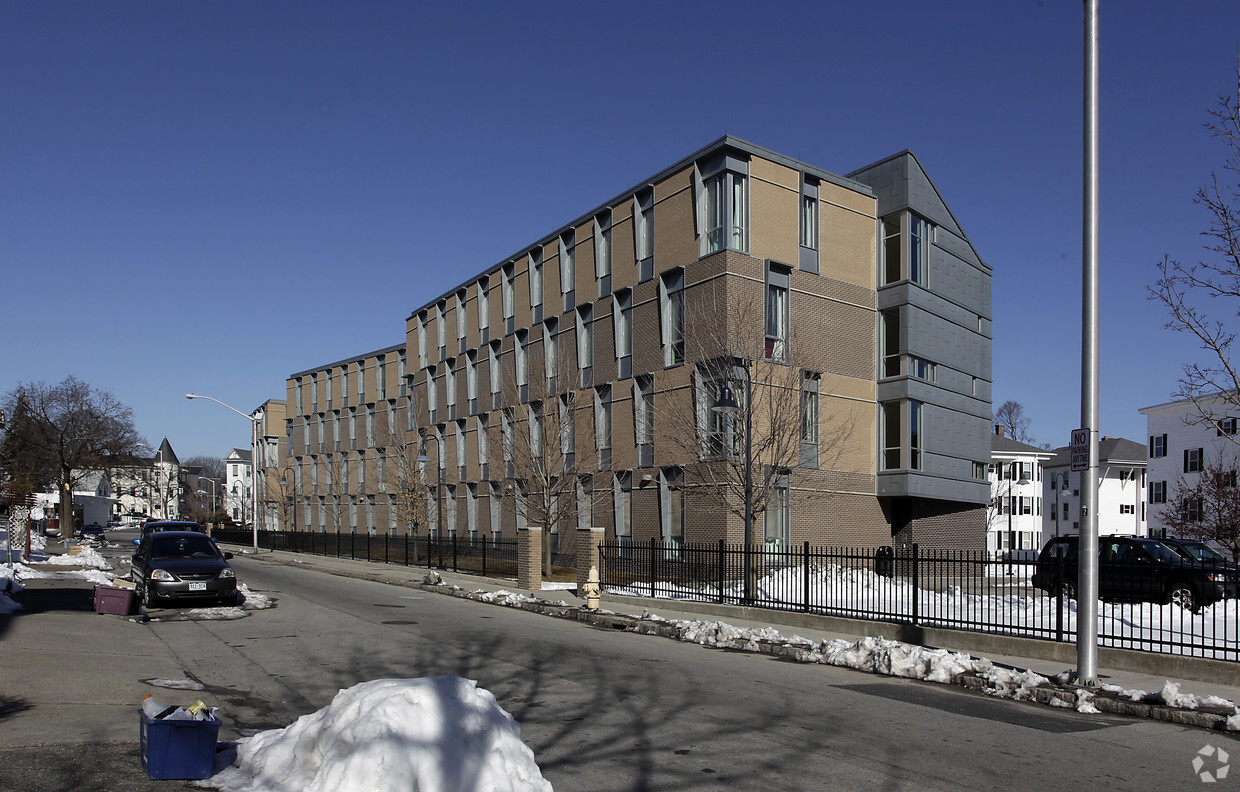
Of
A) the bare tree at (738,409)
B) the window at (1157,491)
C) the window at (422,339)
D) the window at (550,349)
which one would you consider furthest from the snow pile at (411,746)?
the window at (1157,491)

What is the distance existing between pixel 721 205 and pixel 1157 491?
165ft

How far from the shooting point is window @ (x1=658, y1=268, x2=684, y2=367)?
116 feet

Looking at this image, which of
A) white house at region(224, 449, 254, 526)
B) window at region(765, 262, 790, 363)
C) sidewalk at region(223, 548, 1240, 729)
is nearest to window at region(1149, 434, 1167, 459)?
window at region(765, 262, 790, 363)

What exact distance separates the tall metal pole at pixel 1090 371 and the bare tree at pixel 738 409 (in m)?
14.0

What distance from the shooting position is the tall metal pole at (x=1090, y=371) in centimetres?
1059

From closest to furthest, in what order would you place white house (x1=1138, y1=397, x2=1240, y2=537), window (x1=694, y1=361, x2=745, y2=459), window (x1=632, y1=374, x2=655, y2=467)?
window (x1=694, y1=361, x2=745, y2=459) < window (x1=632, y1=374, x2=655, y2=467) < white house (x1=1138, y1=397, x2=1240, y2=537)

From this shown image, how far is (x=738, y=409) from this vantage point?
25281mm

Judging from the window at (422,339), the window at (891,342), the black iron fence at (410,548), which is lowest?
the black iron fence at (410,548)

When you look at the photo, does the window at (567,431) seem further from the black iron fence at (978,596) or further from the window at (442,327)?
the window at (442,327)

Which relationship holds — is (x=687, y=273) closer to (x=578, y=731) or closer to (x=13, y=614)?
(x=13, y=614)

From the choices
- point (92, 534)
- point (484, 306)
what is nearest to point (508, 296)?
point (484, 306)

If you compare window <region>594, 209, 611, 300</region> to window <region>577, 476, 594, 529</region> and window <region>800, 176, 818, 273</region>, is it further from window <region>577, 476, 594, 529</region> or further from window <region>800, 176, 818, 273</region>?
window <region>800, 176, 818, 273</region>

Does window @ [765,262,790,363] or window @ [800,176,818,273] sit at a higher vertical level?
window @ [800,176,818,273]

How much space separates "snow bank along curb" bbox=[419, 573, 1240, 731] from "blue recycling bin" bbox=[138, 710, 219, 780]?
8814 mm
